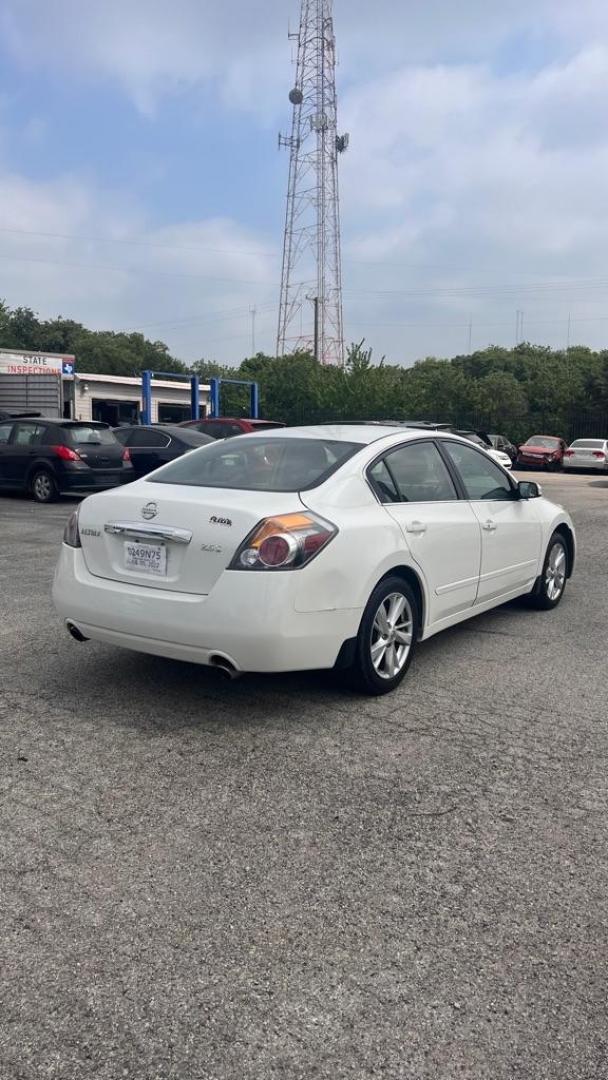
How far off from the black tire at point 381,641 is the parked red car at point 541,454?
29.4 metres

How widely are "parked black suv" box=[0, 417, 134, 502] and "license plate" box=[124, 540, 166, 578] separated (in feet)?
32.4

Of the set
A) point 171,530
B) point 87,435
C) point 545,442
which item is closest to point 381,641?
point 171,530

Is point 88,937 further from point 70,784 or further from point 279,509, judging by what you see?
point 279,509

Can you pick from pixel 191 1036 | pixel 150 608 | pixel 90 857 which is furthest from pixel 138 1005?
pixel 150 608

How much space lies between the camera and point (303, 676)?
5000mm

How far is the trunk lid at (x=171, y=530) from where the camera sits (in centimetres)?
418

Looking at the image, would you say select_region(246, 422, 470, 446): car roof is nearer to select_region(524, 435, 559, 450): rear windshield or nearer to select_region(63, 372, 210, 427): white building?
select_region(524, 435, 559, 450): rear windshield

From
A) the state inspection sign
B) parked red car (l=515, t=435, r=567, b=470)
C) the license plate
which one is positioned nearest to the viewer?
the license plate

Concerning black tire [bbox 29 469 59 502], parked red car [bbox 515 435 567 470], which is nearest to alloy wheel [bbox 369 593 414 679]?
black tire [bbox 29 469 59 502]

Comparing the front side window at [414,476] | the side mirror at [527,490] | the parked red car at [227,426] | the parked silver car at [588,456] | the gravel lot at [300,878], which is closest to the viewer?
the gravel lot at [300,878]

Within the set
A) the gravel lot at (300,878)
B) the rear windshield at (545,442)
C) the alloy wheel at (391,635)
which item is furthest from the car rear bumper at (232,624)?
the rear windshield at (545,442)

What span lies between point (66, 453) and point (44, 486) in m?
0.71

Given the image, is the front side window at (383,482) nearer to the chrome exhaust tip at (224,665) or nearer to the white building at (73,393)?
the chrome exhaust tip at (224,665)

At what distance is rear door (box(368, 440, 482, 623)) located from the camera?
4.93 meters
